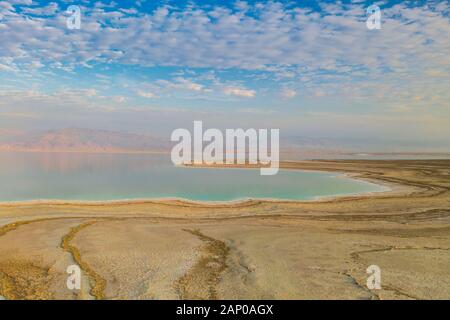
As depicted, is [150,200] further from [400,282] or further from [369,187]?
[369,187]

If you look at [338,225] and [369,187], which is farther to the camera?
[369,187]

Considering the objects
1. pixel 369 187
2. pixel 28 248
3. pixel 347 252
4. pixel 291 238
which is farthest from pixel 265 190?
pixel 28 248

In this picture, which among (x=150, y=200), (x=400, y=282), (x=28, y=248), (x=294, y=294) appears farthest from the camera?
(x=150, y=200)

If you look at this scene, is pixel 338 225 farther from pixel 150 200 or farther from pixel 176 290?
pixel 150 200
